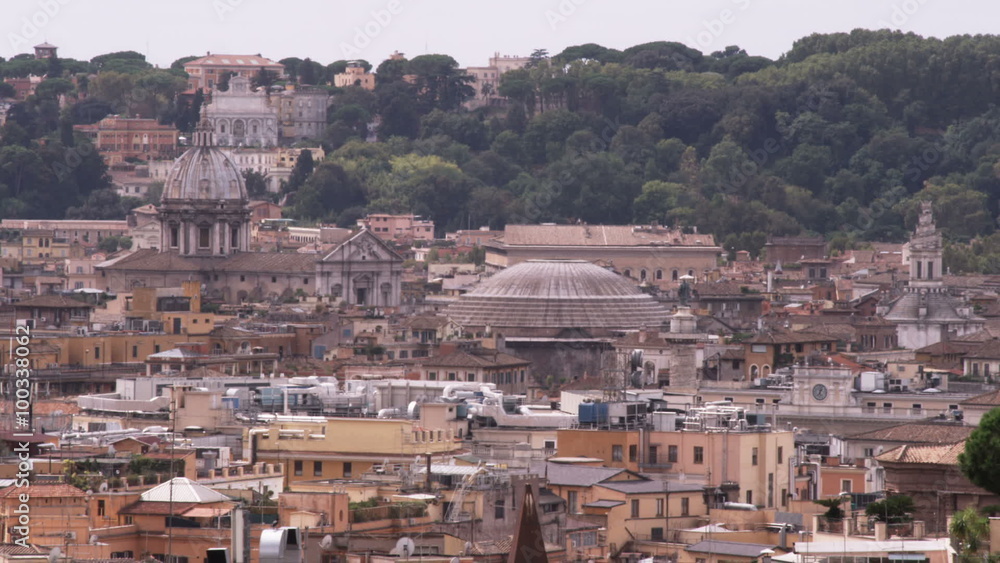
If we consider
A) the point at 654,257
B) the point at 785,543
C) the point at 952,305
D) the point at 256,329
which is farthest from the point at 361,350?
the point at 654,257

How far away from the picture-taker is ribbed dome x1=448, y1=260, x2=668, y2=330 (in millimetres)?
80288

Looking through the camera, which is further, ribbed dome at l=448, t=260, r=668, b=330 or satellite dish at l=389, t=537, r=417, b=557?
ribbed dome at l=448, t=260, r=668, b=330

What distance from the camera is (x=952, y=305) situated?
81.5 metres

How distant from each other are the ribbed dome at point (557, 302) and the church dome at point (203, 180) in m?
24.0

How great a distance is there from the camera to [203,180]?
108 meters

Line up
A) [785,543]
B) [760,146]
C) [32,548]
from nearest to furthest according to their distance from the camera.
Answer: [32,548]
[785,543]
[760,146]

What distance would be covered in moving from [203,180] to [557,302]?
29154mm

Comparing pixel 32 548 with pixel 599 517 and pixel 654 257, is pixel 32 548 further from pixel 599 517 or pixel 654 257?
pixel 654 257

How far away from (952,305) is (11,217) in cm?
6795

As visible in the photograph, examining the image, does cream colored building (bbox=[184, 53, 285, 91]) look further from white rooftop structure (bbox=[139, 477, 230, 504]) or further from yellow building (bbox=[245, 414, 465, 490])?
white rooftop structure (bbox=[139, 477, 230, 504])

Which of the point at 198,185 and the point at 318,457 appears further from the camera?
the point at 198,185

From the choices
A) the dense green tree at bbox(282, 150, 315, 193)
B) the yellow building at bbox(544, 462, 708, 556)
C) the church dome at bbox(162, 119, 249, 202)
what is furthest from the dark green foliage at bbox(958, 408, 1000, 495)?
the dense green tree at bbox(282, 150, 315, 193)

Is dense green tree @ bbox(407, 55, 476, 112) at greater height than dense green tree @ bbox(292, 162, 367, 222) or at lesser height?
greater

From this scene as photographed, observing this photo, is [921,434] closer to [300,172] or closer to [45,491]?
[45,491]
